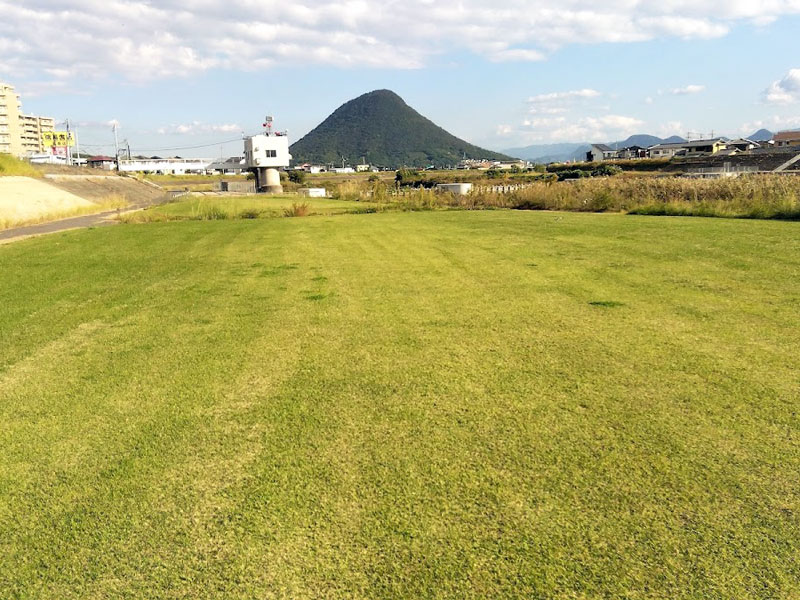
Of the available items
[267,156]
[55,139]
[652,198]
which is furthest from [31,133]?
[652,198]

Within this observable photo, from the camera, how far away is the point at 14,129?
348 feet

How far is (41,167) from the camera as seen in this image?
4128cm

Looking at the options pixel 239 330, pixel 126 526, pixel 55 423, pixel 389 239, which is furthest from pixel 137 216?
pixel 126 526

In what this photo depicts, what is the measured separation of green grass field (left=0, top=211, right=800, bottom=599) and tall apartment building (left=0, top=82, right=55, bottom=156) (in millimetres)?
116315

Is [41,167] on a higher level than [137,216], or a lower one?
higher

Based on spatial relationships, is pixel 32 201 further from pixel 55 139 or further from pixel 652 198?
pixel 55 139

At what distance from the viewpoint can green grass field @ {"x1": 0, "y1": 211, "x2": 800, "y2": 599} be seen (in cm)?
220

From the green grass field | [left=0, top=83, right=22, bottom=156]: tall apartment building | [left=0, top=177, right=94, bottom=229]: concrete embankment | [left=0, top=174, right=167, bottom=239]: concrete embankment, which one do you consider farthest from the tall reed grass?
[left=0, top=83, right=22, bottom=156]: tall apartment building

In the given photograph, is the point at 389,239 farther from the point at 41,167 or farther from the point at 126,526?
the point at 41,167

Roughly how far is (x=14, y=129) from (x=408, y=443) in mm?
131424

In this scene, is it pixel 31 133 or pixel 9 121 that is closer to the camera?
pixel 9 121

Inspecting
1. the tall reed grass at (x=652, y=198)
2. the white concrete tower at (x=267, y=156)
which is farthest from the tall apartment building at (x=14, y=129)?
the tall reed grass at (x=652, y=198)

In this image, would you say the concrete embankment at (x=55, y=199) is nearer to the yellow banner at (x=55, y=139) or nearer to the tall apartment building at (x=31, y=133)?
the yellow banner at (x=55, y=139)

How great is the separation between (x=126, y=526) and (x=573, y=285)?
6017 mm
